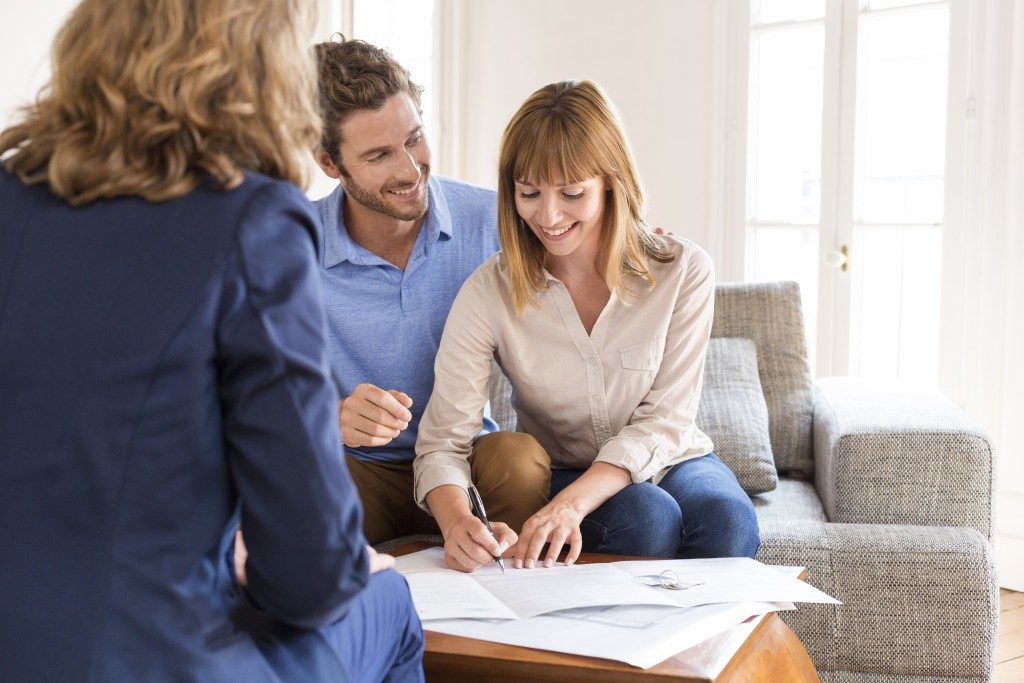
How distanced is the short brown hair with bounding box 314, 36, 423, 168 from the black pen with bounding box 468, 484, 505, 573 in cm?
77

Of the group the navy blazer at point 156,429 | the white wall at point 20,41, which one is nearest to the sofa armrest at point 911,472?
the navy blazer at point 156,429

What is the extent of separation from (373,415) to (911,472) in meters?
1.11

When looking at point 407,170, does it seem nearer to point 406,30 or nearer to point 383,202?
point 383,202

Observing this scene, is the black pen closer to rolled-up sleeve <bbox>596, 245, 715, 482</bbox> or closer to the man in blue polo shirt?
rolled-up sleeve <bbox>596, 245, 715, 482</bbox>

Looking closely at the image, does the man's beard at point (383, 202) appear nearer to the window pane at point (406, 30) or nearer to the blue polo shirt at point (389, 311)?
the blue polo shirt at point (389, 311)

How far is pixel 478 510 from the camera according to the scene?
67.2 inches

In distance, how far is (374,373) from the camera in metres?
2.16

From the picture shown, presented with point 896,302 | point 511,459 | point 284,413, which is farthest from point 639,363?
point 896,302

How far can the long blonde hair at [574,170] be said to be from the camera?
1.88 m

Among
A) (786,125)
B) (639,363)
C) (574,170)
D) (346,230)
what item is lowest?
(639,363)

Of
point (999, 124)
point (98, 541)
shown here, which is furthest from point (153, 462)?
point (999, 124)

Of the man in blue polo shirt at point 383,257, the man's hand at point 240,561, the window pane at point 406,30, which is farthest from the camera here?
the window pane at point 406,30

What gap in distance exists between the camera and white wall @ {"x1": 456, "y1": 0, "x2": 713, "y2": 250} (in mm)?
3727

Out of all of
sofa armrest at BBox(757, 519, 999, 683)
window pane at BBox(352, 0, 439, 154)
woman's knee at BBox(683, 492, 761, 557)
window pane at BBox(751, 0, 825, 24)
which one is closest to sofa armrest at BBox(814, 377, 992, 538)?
sofa armrest at BBox(757, 519, 999, 683)
